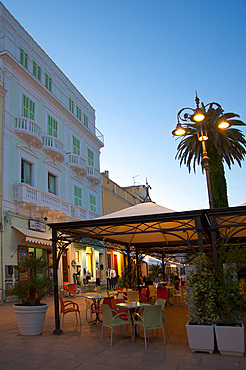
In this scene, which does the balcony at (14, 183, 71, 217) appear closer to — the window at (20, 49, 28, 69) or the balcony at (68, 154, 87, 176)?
the balcony at (68, 154, 87, 176)

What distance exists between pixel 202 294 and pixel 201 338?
0.79m

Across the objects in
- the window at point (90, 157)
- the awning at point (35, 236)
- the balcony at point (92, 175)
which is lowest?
the awning at point (35, 236)

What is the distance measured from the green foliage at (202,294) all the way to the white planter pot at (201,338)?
0.17 meters

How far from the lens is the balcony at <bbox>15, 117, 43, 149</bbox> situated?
17.5m

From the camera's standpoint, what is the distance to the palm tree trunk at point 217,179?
1936cm

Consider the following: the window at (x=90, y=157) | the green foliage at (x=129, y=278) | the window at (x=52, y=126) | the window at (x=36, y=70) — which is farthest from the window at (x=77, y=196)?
the green foliage at (x=129, y=278)

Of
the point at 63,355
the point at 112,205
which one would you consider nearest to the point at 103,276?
the point at 112,205

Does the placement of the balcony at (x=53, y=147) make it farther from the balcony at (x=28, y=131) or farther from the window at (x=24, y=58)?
the window at (x=24, y=58)

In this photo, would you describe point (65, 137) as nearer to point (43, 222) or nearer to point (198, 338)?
point (43, 222)

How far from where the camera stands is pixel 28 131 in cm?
1756

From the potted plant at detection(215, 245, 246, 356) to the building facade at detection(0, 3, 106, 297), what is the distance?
11.6 meters

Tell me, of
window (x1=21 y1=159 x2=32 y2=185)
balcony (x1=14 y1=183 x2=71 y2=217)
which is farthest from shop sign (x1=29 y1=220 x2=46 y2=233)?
window (x1=21 y1=159 x2=32 y2=185)

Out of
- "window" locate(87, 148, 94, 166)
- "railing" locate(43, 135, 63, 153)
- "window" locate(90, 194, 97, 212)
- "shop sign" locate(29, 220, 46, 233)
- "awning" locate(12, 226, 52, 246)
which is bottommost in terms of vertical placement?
"awning" locate(12, 226, 52, 246)

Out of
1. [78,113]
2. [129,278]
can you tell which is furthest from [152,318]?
[78,113]
